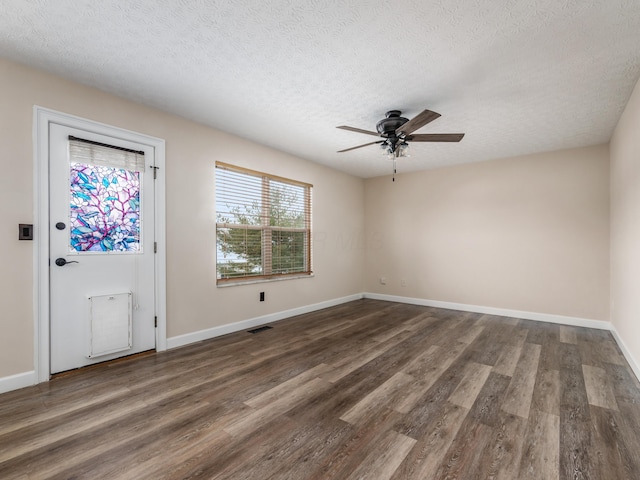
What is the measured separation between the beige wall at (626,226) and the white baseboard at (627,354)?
0.05 meters

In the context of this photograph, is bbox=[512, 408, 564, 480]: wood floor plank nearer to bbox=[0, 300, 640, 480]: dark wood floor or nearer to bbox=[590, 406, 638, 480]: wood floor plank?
bbox=[0, 300, 640, 480]: dark wood floor

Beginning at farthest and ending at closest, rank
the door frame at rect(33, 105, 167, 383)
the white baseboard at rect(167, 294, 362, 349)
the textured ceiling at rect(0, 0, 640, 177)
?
the white baseboard at rect(167, 294, 362, 349), the door frame at rect(33, 105, 167, 383), the textured ceiling at rect(0, 0, 640, 177)

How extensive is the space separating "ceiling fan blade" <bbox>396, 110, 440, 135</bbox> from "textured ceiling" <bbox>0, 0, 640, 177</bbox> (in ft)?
1.03

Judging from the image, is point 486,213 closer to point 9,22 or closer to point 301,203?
point 301,203

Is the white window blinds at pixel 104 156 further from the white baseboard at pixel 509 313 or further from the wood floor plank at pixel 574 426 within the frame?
the white baseboard at pixel 509 313

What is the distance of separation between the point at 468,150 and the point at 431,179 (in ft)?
3.72

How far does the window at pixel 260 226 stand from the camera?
13.1 ft

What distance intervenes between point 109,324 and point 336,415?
2304 mm

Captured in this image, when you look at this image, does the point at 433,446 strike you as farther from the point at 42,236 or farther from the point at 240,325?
the point at 42,236

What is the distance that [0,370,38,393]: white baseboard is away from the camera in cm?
236

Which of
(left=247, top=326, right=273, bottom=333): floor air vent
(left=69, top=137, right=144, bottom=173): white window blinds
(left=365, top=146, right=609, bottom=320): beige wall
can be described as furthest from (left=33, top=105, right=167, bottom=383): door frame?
(left=365, top=146, right=609, bottom=320): beige wall

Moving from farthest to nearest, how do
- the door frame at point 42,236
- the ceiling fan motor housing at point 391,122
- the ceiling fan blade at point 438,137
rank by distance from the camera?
the ceiling fan motor housing at point 391,122 < the ceiling fan blade at point 438,137 < the door frame at point 42,236

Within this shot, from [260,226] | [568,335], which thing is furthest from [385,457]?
[568,335]

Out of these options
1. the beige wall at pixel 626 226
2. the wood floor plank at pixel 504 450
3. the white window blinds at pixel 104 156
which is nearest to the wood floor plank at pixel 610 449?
the wood floor plank at pixel 504 450
